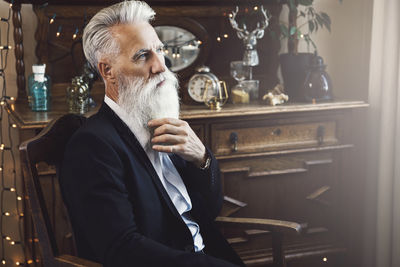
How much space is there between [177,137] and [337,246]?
1.57m

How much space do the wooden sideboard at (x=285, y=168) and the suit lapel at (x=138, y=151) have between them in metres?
0.70

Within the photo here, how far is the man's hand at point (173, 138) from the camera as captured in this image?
57.8 inches

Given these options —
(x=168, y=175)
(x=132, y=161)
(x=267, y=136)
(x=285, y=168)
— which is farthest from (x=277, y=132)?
(x=132, y=161)

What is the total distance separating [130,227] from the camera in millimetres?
1303

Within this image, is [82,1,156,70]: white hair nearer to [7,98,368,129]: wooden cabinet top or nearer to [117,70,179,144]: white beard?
[117,70,179,144]: white beard

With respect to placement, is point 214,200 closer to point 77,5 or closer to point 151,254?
point 151,254

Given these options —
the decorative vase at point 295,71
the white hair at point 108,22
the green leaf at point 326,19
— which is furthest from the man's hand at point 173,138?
the green leaf at point 326,19

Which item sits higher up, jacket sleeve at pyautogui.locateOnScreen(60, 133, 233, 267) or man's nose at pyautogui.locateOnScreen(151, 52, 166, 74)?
man's nose at pyautogui.locateOnScreen(151, 52, 166, 74)

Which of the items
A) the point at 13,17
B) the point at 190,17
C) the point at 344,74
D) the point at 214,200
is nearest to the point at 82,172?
the point at 214,200

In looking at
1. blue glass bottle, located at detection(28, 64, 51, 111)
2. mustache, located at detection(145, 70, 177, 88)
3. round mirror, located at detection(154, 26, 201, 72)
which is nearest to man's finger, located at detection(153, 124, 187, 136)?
mustache, located at detection(145, 70, 177, 88)

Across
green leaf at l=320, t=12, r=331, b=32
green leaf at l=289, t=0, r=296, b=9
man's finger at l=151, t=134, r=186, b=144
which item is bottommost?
A: man's finger at l=151, t=134, r=186, b=144

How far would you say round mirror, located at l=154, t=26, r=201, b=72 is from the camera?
8.42 ft

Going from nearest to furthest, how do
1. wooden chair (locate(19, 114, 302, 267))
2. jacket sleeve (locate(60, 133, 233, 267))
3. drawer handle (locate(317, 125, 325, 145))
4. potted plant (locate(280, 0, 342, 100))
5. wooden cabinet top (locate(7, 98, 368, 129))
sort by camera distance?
jacket sleeve (locate(60, 133, 233, 267)) → wooden chair (locate(19, 114, 302, 267)) → wooden cabinet top (locate(7, 98, 368, 129)) → drawer handle (locate(317, 125, 325, 145)) → potted plant (locate(280, 0, 342, 100))

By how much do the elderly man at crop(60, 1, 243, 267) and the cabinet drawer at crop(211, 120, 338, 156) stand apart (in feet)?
2.15
